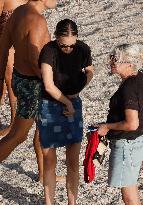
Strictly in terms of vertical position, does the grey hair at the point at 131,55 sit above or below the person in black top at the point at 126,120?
above

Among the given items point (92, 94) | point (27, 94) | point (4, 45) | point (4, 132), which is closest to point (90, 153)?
point (27, 94)

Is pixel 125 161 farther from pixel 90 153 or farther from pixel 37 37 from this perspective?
pixel 37 37

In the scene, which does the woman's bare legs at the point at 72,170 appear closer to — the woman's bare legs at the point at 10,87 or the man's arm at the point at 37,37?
the man's arm at the point at 37,37

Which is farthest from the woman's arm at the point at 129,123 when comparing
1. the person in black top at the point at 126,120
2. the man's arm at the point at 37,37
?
the man's arm at the point at 37,37

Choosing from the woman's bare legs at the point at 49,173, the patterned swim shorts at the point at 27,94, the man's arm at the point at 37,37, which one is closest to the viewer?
the woman's bare legs at the point at 49,173

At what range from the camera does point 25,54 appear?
4.25m

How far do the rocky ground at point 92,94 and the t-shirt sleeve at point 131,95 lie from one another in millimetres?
1279

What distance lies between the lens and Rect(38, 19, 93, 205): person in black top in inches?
147

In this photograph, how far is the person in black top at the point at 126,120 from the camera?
11.2ft

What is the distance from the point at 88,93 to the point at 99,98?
0.75ft

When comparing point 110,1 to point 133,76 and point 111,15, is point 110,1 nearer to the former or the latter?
point 111,15

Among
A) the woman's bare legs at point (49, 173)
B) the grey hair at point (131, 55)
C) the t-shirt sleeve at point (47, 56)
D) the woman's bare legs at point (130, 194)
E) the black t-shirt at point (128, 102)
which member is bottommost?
the woman's bare legs at point (130, 194)

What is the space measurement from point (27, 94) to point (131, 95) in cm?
115

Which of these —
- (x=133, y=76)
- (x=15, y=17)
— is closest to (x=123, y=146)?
(x=133, y=76)
